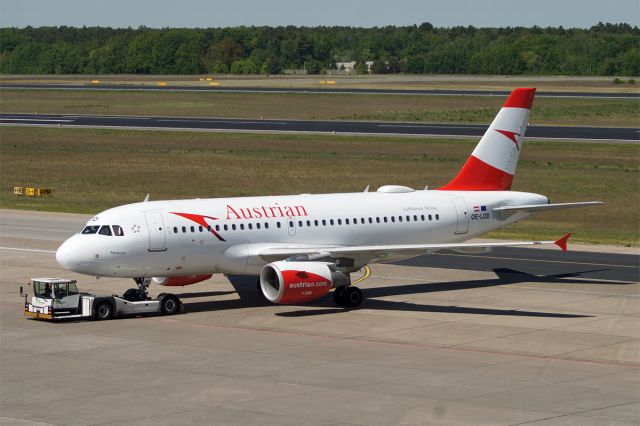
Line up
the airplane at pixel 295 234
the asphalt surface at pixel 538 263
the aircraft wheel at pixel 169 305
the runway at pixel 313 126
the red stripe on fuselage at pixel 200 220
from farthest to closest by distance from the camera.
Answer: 1. the runway at pixel 313 126
2. the asphalt surface at pixel 538 263
3. the red stripe on fuselage at pixel 200 220
4. the aircraft wheel at pixel 169 305
5. the airplane at pixel 295 234

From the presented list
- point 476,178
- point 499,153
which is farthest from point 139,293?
point 499,153

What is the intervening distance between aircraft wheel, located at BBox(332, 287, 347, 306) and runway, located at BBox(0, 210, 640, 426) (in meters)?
0.70

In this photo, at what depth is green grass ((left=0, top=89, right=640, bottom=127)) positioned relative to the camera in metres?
142

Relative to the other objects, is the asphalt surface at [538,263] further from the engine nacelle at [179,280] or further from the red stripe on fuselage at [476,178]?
the engine nacelle at [179,280]

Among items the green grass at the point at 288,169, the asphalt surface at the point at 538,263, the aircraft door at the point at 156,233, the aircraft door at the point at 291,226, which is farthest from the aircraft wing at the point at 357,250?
the green grass at the point at 288,169

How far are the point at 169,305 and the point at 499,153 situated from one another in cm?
1740

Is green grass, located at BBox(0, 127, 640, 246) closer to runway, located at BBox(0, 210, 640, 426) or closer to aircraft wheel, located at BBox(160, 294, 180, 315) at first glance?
runway, located at BBox(0, 210, 640, 426)

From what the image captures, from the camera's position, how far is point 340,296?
149ft

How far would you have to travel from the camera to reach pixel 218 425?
91.5 feet

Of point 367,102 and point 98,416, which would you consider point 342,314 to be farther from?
point 367,102

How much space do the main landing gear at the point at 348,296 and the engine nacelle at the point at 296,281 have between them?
1311mm

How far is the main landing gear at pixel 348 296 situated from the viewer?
45.5 meters

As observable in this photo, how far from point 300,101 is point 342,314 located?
129m

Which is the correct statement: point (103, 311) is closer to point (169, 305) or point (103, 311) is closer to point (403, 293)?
point (169, 305)
